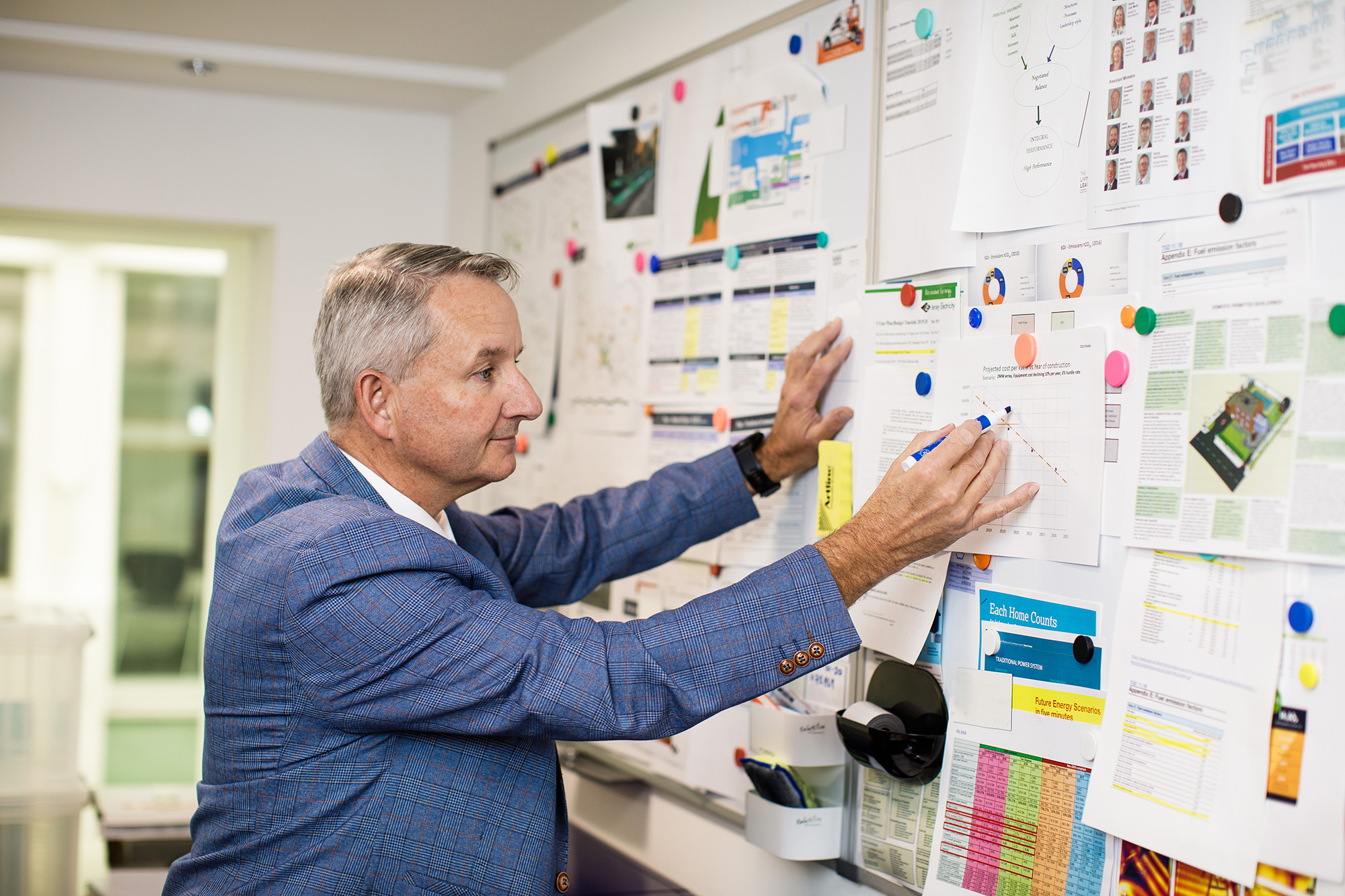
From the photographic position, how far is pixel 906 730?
4.70 feet

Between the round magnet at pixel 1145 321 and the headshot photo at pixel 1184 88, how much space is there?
223 millimetres

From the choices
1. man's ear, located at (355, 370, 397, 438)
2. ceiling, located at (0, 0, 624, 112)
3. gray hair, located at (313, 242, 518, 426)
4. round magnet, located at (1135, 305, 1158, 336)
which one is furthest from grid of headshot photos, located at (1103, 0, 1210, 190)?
ceiling, located at (0, 0, 624, 112)

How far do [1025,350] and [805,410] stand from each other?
1.34 ft

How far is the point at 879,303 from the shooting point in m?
1.56

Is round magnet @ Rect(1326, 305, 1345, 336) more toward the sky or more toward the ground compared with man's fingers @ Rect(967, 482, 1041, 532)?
more toward the sky

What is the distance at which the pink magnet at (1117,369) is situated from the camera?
1.21 metres

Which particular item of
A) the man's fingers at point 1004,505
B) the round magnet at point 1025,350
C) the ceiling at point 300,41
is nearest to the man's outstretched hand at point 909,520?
the man's fingers at point 1004,505

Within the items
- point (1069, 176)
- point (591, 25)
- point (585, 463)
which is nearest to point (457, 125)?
point (591, 25)

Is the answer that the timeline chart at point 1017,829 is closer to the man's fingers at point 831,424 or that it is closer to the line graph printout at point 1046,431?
the line graph printout at point 1046,431

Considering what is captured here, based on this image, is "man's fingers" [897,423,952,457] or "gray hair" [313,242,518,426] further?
"gray hair" [313,242,518,426]

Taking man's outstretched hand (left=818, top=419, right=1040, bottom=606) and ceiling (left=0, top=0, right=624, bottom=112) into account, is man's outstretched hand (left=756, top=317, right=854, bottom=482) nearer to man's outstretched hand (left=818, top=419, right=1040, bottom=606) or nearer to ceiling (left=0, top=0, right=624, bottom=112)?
man's outstretched hand (left=818, top=419, right=1040, bottom=606)

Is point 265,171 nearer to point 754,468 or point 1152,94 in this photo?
point 754,468

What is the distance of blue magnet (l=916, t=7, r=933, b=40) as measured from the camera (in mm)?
1479

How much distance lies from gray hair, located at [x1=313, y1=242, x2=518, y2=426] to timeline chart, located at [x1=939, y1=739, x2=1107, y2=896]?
90 cm
